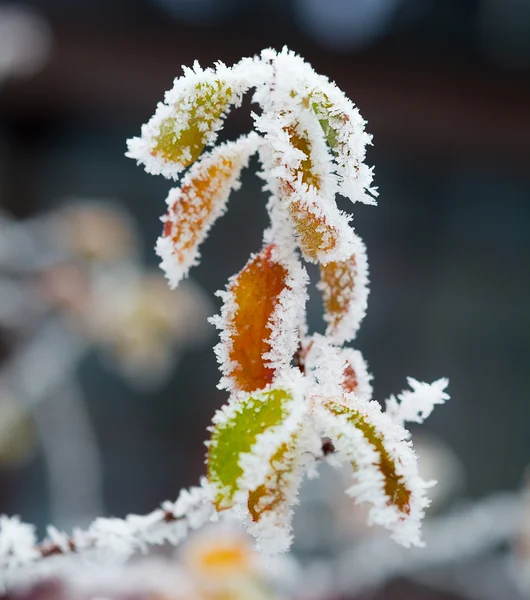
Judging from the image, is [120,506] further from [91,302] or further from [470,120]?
[470,120]

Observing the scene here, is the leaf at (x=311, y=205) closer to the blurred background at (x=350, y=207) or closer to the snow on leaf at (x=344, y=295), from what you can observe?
the snow on leaf at (x=344, y=295)

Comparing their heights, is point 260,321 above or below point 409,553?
below

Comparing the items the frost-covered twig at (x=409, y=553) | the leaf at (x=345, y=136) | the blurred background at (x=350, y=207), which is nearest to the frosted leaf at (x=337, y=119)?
the leaf at (x=345, y=136)

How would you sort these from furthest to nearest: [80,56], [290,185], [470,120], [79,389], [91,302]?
Result: 1. [79,389]
2. [470,120]
3. [80,56]
4. [91,302]
5. [290,185]

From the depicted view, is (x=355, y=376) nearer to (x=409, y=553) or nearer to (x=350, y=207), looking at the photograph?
(x=409, y=553)

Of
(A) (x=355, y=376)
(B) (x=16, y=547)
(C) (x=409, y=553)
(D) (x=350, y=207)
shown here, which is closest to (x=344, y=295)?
(A) (x=355, y=376)

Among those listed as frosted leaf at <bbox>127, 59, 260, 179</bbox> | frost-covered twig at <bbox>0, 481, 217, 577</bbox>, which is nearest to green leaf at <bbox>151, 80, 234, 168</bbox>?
frosted leaf at <bbox>127, 59, 260, 179</bbox>

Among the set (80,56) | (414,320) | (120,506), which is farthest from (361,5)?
(120,506)
